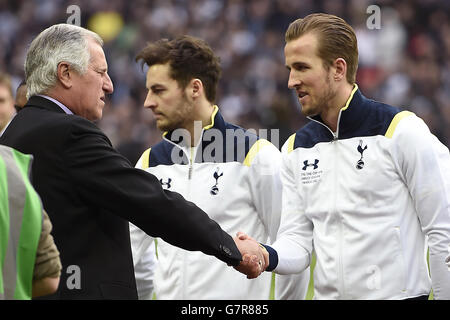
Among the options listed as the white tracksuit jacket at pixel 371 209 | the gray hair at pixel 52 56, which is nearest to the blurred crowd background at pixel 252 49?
the white tracksuit jacket at pixel 371 209

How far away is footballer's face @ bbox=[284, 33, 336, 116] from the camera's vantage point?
412 cm

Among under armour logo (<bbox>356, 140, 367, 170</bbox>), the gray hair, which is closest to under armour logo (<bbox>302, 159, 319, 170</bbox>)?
under armour logo (<bbox>356, 140, 367, 170</bbox>)

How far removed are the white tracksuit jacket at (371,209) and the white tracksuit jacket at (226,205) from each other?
0.36 m

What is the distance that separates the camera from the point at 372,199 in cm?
389

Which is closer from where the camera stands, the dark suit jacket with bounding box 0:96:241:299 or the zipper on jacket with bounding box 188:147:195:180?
the dark suit jacket with bounding box 0:96:241:299

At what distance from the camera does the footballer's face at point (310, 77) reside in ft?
13.5

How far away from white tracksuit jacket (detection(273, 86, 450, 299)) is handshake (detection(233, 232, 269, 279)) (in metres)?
0.15

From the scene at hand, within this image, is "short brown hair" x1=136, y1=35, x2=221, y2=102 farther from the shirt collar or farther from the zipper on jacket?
the shirt collar

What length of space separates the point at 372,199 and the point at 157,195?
1128 millimetres

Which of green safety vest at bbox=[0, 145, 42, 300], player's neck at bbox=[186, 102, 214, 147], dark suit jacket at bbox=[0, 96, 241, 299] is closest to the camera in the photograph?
green safety vest at bbox=[0, 145, 42, 300]

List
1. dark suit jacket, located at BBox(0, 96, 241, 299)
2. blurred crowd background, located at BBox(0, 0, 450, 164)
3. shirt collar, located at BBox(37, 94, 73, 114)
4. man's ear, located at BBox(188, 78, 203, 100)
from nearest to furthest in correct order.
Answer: dark suit jacket, located at BBox(0, 96, 241, 299), shirt collar, located at BBox(37, 94, 73, 114), man's ear, located at BBox(188, 78, 203, 100), blurred crowd background, located at BBox(0, 0, 450, 164)
